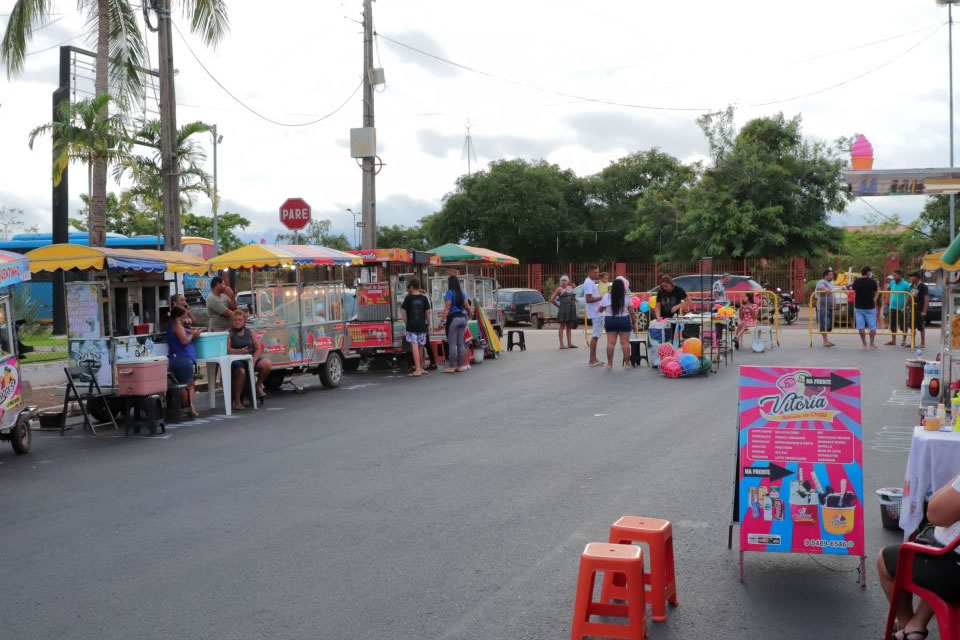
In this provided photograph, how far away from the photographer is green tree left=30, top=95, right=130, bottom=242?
61.5ft

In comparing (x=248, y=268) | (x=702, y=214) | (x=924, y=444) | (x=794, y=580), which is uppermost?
(x=702, y=214)

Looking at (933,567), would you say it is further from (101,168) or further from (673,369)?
(101,168)

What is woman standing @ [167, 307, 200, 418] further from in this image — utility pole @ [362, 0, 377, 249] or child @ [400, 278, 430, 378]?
utility pole @ [362, 0, 377, 249]

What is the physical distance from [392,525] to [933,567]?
12.8ft

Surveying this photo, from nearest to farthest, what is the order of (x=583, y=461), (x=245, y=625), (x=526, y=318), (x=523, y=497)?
(x=245, y=625)
(x=523, y=497)
(x=583, y=461)
(x=526, y=318)

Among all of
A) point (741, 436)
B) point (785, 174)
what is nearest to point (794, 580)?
point (741, 436)

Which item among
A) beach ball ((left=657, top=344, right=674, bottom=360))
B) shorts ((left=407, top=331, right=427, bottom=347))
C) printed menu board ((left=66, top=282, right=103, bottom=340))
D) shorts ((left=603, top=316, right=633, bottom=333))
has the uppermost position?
printed menu board ((left=66, top=282, right=103, bottom=340))

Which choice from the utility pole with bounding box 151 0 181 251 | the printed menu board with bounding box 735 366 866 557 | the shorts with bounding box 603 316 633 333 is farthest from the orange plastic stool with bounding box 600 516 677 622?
the utility pole with bounding box 151 0 181 251

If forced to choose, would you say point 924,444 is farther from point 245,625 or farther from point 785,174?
point 785,174

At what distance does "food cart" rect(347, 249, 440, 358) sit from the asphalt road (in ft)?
17.3

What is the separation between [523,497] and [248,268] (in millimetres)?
9318

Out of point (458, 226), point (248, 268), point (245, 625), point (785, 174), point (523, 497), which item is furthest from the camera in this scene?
point (458, 226)

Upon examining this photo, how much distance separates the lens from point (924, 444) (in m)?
5.45

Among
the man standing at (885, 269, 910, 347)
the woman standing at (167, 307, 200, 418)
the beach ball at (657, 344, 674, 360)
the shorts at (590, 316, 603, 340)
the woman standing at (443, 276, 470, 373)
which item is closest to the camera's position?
the woman standing at (167, 307, 200, 418)
